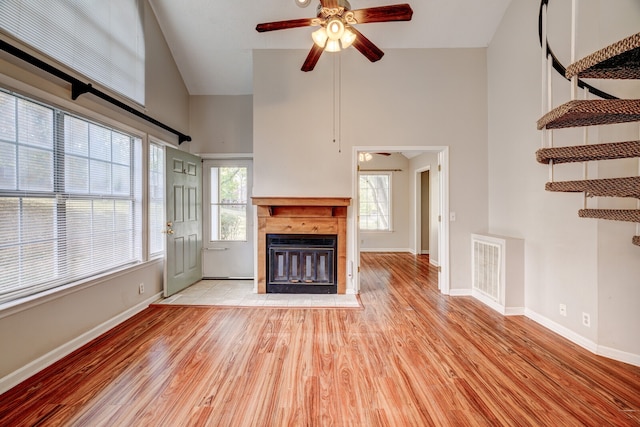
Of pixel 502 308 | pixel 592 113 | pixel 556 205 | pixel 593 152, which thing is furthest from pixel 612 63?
pixel 502 308

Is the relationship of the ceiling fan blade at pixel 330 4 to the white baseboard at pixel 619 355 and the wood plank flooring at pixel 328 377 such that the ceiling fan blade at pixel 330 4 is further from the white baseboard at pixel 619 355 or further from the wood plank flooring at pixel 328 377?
the white baseboard at pixel 619 355

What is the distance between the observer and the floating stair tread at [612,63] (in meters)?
1.42

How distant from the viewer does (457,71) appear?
3711 mm

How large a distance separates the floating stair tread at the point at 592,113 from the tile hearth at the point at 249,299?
8.37 ft

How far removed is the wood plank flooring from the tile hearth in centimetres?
38

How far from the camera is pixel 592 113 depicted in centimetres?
164

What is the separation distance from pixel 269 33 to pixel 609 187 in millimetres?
3776

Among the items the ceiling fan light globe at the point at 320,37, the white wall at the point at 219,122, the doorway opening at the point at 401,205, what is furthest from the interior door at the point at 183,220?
the doorway opening at the point at 401,205

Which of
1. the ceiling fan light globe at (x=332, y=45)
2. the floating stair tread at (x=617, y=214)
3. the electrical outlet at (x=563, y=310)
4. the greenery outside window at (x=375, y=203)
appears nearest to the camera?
the floating stair tread at (x=617, y=214)

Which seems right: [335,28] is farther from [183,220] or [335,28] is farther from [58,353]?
[58,353]

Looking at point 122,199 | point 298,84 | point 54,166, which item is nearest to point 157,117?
point 122,199

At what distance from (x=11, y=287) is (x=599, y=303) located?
4560 mm

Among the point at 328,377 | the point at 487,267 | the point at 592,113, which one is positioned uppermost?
the point at 592,113

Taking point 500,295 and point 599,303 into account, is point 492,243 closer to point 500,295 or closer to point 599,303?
point 500,295
